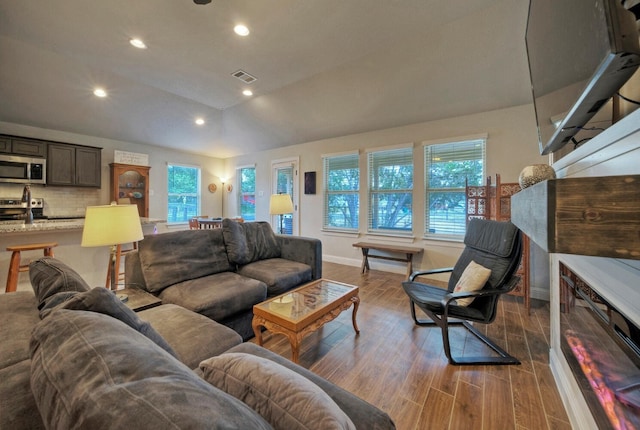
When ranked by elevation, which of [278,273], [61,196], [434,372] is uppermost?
[61,196]

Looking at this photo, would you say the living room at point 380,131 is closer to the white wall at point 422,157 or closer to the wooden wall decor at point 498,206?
the white wall at point 422,157

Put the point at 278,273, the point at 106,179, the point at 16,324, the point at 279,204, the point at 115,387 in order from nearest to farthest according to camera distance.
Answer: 1. the point at 115,387
2. the point at 16,324
3. the point at 278,273
4. the point at 279,204
5. the point at 106,179

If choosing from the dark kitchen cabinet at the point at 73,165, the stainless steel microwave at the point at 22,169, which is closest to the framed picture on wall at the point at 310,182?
the dark kitchen cabinet at the point at 73,165

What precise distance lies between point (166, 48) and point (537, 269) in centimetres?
554

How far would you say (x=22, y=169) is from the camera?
425 centimetres

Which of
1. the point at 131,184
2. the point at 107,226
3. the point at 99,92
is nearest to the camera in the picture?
the point at 107,226

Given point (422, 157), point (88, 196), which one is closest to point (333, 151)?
point (422, 157)

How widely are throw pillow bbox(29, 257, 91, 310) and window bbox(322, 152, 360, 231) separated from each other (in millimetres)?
4131

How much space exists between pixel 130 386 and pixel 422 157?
4.34 metres

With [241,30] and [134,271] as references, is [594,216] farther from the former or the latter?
[241,30]

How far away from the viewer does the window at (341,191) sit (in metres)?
4.90

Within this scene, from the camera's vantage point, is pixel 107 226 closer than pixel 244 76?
Yes

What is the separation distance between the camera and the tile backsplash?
4391 millimetres

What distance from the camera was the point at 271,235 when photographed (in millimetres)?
3250
